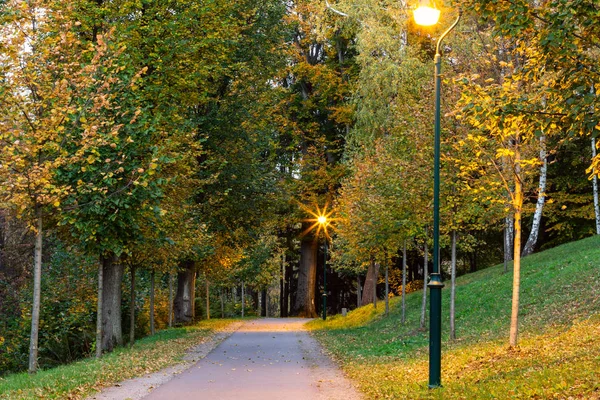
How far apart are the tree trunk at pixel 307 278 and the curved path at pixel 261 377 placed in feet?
88.0

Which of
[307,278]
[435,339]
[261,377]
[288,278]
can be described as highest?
[435,339]

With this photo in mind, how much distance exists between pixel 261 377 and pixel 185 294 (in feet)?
80.6

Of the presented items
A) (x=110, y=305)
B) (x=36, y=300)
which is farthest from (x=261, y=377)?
(x=110, y=305)

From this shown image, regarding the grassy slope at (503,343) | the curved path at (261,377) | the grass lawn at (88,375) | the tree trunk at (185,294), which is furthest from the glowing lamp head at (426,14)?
the tree trunk at (185,294)

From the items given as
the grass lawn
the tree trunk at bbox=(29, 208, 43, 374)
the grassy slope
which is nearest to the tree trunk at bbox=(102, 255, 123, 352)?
the grass lawn

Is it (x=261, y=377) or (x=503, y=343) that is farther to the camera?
(x=503, y=343)

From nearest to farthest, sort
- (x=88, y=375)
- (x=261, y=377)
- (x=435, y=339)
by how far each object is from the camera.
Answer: (x=435, y=339)
(x=88, y=375)
(x=261, y=377)

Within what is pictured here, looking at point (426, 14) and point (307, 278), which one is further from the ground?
point (426, 14)

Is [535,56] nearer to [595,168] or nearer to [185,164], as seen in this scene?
[595,168]

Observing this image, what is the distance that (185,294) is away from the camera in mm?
39031

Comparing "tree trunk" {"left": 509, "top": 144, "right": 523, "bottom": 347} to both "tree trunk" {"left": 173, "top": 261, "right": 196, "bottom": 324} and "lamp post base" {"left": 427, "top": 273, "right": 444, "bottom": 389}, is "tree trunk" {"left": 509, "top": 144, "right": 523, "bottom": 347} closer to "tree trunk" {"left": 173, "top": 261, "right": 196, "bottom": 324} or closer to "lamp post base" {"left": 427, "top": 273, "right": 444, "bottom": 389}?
"lamp post base" {"left": 427, "top": 273, "right": 444, "bottom": 389}

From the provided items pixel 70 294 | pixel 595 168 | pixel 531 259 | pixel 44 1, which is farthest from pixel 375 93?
pixel 595 168

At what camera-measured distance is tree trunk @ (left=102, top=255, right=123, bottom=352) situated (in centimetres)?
2255

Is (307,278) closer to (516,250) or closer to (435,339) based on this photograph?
(516,250)
